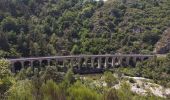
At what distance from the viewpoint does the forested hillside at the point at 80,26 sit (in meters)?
98.7

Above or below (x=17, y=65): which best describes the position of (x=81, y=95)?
above

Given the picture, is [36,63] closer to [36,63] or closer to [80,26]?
[36,63]

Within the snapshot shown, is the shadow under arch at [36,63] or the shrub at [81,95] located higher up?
the shrub at [81,95]

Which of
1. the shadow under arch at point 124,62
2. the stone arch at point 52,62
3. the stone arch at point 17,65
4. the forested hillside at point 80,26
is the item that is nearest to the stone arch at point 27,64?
the stone arch at point 17,65

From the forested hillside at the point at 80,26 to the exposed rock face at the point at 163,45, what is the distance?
5.67 feet

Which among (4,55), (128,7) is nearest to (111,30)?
(128,7)

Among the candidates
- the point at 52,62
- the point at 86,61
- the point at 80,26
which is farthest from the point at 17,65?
the point at 80,26

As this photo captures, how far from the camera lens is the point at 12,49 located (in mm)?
91562

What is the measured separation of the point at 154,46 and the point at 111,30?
14467 mm

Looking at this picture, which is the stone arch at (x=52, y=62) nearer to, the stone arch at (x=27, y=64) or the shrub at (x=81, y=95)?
the stone arch at (x=27, y=64)

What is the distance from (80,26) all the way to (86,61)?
23.2m

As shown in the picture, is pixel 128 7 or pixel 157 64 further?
pixel 128 7

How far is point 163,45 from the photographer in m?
103

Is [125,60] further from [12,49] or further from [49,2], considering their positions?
[49,2]
